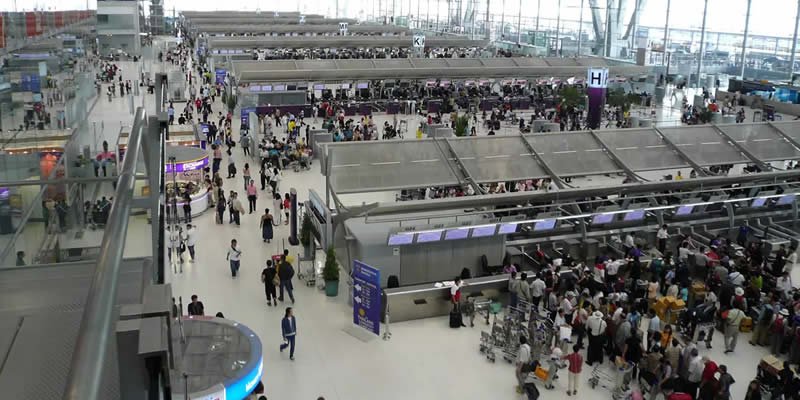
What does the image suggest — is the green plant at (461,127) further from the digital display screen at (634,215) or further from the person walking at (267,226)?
the person walking at (267,226)

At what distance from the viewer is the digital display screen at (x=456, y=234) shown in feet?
45.5

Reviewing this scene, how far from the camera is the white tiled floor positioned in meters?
10.2

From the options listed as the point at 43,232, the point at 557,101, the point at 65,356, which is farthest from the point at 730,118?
the point at 65,356

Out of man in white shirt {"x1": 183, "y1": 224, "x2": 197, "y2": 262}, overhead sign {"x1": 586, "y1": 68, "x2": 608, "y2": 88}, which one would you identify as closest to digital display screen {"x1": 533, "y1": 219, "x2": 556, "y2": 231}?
man in white shirt {"x1": 183, "y1": 224, "x2": 197, "y2": 262}

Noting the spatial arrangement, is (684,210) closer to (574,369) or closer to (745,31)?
(574,369)

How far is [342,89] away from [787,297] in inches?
1074

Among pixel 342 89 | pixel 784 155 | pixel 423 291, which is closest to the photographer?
pixel 423 291

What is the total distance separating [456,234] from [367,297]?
2935mm

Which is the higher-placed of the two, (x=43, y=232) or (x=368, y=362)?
(x=43, y=232)

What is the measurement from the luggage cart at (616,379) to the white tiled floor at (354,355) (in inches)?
5.6

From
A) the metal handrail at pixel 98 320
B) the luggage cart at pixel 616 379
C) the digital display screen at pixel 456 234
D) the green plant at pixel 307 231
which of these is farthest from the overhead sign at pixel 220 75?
the metal handrail at pixel 98 320

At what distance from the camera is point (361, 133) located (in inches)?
1088

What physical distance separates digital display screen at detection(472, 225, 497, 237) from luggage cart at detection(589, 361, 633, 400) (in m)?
3.97

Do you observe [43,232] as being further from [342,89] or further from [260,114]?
[342,89]
